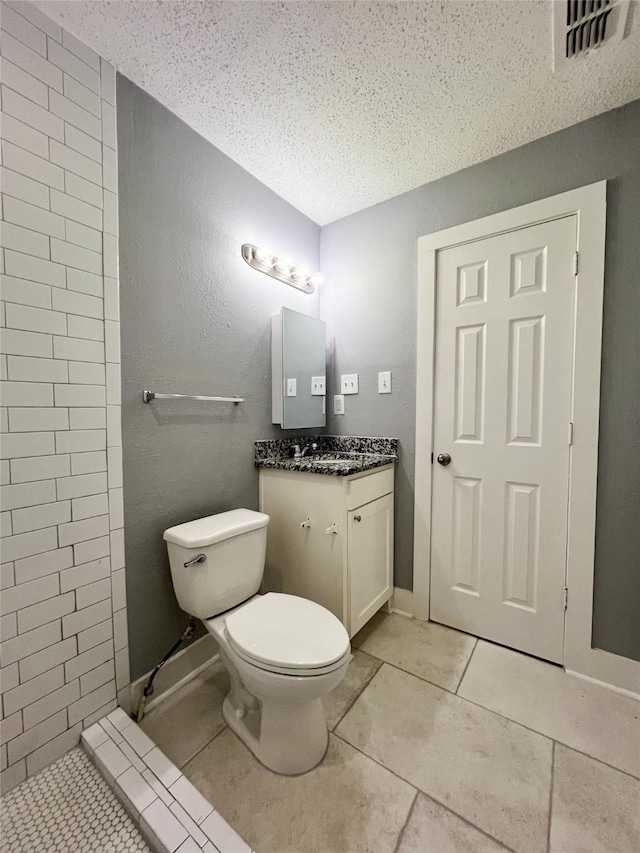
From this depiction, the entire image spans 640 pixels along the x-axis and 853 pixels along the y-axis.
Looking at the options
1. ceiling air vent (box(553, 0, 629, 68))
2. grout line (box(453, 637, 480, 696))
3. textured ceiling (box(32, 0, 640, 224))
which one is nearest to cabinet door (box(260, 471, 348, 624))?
grout line (box(453, 637, 480, 696))

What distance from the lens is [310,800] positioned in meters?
0.92

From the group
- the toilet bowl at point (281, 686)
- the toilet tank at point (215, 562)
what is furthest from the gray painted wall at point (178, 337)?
the toilet bowl at point (281, 686)

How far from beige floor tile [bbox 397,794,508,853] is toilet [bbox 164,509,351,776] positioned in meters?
0.30

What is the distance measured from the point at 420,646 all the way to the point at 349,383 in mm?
1392

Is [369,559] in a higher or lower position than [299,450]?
lower

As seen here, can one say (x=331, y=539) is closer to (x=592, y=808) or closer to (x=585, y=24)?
(x=592, y=808)

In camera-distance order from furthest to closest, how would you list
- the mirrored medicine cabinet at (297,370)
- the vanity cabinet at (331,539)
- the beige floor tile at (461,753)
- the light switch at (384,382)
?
the light switch at (384,382) < the mirrored medicine cabinet at (297,370) < the vanity cabinet at (331,539) < the beige floor tile at (461,753)

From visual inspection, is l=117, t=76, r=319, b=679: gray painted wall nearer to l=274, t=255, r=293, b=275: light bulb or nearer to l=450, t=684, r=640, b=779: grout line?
l=274, t=255, r=293, b=275: light bulb

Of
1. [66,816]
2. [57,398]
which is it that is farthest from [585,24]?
[66,816]

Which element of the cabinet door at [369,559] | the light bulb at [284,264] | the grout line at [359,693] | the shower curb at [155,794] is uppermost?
the light bulb at [284,264]

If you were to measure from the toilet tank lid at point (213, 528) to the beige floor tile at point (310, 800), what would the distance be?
0.67m

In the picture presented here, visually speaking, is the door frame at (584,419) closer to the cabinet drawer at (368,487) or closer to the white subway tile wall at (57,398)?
the cabinet drawer at (368,487)

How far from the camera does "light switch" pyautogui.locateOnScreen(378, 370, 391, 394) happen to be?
180 centimetres

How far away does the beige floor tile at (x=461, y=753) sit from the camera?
88cm
